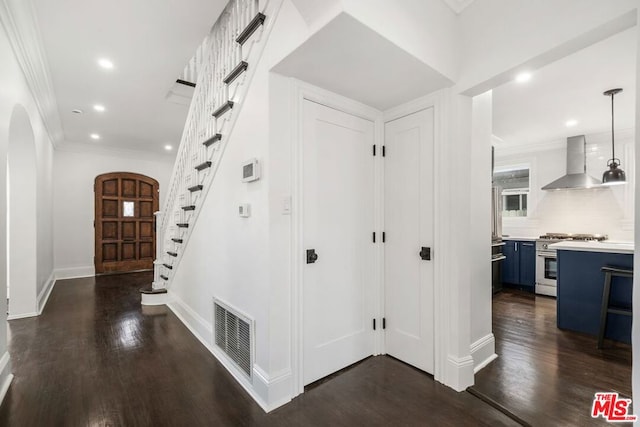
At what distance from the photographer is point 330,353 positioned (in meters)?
2.33

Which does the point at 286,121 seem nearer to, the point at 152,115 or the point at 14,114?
the point at 14,114

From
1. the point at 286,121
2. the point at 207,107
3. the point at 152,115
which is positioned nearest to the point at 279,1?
the point at 286,121

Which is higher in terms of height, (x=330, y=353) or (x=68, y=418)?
(x=330, y=353)

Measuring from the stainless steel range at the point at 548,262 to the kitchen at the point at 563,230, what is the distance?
2cm

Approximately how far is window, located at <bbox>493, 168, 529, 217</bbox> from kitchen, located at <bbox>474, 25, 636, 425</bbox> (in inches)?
0.8

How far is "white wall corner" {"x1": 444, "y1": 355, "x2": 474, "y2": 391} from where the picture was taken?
212 centimetres

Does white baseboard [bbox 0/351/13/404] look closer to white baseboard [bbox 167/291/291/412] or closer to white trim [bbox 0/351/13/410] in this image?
white trim [bbox 0/351/13/410]

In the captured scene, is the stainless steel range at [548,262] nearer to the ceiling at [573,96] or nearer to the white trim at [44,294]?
the ceiling at [573,96]

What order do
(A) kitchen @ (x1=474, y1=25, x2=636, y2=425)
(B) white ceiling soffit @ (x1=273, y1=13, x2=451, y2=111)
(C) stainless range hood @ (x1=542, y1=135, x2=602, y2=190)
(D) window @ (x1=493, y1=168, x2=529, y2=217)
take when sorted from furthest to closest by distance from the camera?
1. (D) window @ (x1=493, y1=168, x2=529, y2=217)
2. (C) stainless range hood @ (x1=542, y1=135, x2=602, y2=190)
3. (A) kitchen @ (x1=474, y1=25, x2=636, y2=425)
4. (B) white ceiling soffit @ (x1=273, y1=13, x2=451, y2=111)

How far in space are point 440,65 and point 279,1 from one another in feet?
3.82

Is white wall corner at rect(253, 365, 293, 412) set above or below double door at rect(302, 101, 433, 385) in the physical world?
below

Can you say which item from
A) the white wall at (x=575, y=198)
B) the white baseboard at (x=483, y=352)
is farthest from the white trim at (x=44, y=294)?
the white wall at (x=575, y=198)

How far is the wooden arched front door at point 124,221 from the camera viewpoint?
21.0ft

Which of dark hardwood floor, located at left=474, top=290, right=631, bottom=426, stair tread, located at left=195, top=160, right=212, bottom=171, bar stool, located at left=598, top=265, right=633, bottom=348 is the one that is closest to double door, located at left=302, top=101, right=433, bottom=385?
dark hardwood floor, located at left=474, top=290, right=631, bottom=426
